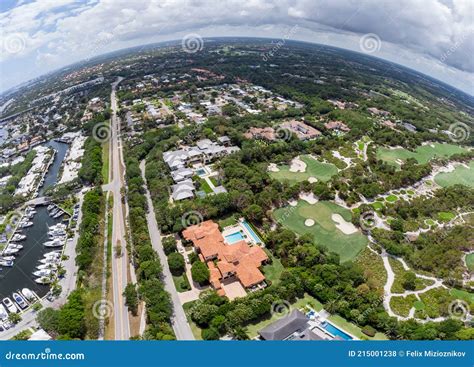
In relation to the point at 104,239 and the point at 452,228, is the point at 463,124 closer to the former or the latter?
the point at 452,228

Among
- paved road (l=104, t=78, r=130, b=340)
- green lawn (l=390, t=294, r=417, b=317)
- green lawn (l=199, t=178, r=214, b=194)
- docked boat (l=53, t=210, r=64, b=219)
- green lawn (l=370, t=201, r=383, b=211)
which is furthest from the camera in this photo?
green lawn (l=199, t=178, r=214, b=194)

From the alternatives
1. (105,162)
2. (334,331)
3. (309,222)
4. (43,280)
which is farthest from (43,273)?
A: (309,222)

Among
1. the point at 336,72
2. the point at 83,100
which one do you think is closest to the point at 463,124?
the point at 336,72

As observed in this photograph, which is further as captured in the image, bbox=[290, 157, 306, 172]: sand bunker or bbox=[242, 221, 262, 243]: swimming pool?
bbox=[290, 157, 306, 172]: sand bunker

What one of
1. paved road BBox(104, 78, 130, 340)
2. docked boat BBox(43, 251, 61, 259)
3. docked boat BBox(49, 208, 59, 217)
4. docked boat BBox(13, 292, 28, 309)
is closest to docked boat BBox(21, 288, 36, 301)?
docked boat BBox(13, 292, 28, 309)

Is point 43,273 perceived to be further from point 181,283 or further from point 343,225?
point 343,225

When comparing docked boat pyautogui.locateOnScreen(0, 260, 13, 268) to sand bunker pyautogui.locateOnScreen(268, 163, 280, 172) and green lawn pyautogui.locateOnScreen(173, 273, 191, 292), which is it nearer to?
green lawn pyautogui.locateOnScreen(173, 273, 191, 292)

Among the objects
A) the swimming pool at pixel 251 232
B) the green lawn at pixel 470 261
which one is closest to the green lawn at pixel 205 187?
the swimming pool at pixel 251 232
